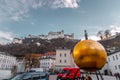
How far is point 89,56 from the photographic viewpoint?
9.16 ft

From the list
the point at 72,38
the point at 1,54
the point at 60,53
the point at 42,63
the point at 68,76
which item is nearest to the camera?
the point at 68,76

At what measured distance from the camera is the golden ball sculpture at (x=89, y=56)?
2795 millimetres

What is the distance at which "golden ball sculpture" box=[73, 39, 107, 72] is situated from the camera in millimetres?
2795

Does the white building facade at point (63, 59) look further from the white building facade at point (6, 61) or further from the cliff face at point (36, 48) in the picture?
the cliff face at point (36, 48)

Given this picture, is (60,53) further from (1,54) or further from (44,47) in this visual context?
(44,47)

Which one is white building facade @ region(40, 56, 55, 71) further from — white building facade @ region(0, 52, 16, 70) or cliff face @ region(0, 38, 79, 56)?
cliff face @ region(0, 38, 79, 56)

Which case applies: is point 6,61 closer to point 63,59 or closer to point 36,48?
point 36,48

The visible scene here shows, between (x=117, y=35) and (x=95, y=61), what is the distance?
150902 mm

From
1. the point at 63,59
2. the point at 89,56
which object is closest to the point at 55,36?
the point at 63,59

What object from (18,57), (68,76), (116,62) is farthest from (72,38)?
(68,76)

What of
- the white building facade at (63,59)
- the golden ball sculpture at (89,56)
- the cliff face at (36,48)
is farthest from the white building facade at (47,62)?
the golden ball sculpture at (89,56)

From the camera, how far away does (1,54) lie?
318 feet

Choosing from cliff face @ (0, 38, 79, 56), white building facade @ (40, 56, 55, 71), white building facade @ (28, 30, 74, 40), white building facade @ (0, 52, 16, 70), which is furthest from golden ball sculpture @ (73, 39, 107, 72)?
white building facade @ (28, 30, 74, 40)

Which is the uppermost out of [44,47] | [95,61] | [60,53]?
[44,47]
